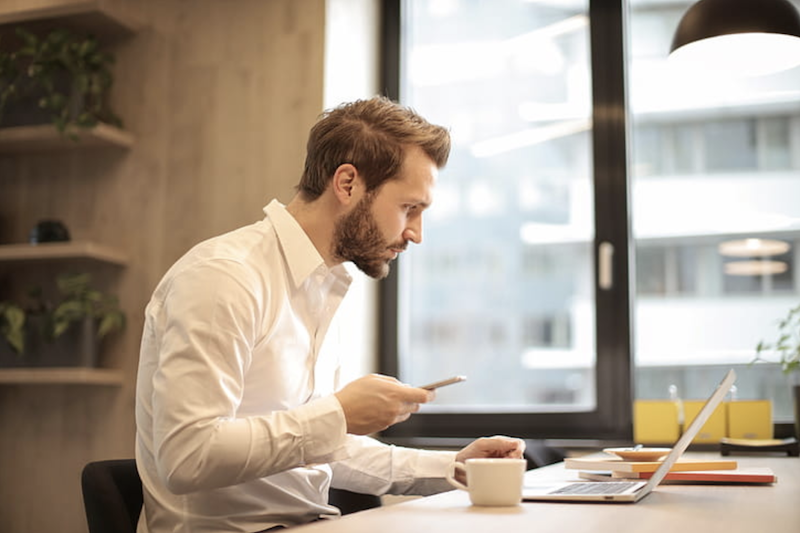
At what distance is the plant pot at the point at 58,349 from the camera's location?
128 inches

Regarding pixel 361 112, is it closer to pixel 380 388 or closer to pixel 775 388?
pixel 380 388

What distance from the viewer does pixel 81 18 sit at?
11.1ft

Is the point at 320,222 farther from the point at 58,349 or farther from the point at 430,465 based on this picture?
the point at 58,349

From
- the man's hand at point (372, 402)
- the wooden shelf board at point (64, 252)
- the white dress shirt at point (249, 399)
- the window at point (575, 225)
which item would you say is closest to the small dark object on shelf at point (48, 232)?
the wooden shelf board at point (64, 252)

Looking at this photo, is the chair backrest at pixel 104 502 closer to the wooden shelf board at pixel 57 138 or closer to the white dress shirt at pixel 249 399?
the white dress shirt at pixel 249 399

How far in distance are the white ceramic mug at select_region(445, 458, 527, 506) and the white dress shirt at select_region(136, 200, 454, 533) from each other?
268 millimetres

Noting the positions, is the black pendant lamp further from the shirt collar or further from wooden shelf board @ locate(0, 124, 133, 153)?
wooden shelf board @ locate(0, 124, 133, 153)

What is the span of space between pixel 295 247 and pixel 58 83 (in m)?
2.09

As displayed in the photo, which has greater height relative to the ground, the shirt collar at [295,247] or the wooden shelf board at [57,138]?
the wooden shelf board at [57,138]

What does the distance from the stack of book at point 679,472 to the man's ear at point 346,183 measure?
2.26 ft

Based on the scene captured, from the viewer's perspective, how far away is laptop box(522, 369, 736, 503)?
1367 millimetres

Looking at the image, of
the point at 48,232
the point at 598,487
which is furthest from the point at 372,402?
the point at 48,232

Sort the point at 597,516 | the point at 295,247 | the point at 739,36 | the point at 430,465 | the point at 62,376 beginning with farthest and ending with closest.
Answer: the point at 62,376
the point at 739,36
the point at 430,465
the point at 295,247
the point at 597,516

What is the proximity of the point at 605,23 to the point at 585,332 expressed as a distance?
1.13m
